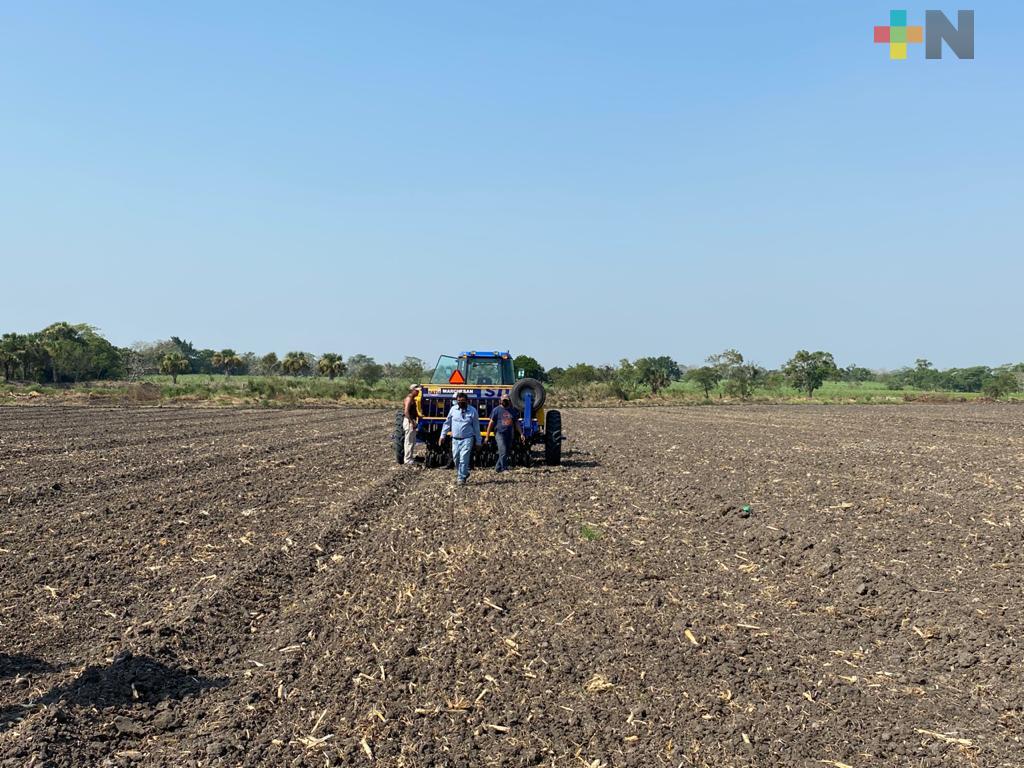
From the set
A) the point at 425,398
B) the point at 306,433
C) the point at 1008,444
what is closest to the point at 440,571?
the point at 425,398

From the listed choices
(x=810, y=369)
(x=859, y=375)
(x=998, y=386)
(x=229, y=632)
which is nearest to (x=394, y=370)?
(x=810, y=369)

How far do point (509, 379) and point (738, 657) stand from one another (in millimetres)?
11478

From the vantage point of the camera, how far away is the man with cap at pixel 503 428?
48.4 feet

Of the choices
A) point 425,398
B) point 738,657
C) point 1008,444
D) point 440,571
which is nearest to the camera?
point 738,657

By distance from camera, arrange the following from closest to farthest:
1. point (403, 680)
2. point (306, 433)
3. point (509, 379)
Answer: point (403, 680) → point (509, 379) → point (306, 433)

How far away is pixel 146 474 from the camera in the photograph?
539 inches

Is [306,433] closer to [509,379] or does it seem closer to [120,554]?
[509,379]

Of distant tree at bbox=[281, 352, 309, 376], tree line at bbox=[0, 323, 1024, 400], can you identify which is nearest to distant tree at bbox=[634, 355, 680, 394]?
tree line at bbox=[0, 323, 1024, 400]

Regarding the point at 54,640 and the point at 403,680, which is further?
the point at 54,640

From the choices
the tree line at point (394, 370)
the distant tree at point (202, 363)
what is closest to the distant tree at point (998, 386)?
the tree line at point (394, 370)

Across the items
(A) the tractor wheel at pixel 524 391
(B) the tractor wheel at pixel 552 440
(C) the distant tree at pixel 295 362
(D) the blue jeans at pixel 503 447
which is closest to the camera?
(D) the blue jeans at pixel 503 447

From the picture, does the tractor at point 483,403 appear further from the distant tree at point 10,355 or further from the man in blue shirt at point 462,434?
the distant tree at point 10,355

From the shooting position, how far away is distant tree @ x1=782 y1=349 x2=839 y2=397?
65.2 meters

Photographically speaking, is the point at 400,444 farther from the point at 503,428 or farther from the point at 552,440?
the point at 552,440
